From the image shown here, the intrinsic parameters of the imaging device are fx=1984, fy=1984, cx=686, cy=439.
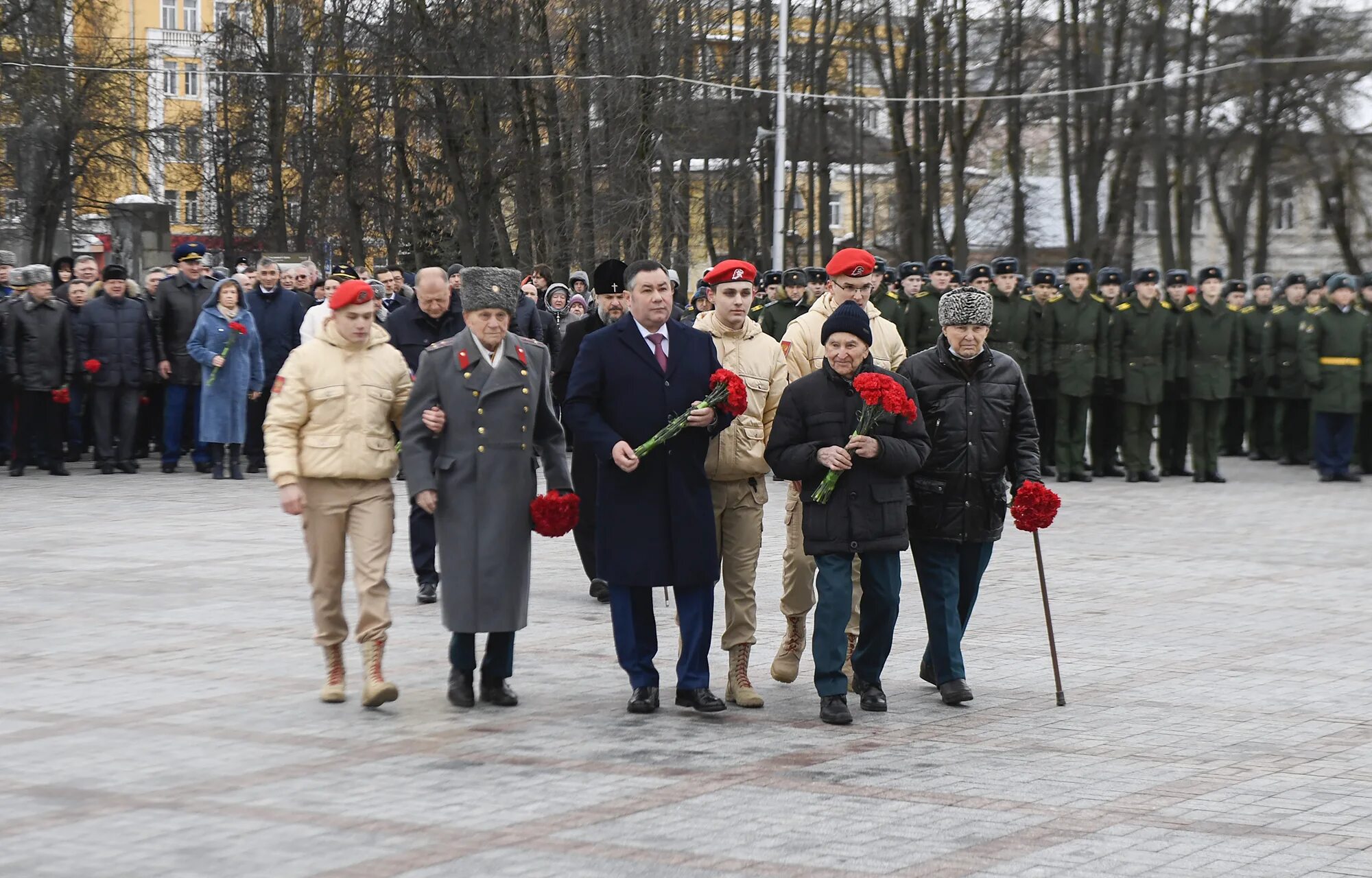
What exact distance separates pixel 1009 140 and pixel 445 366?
36.1 metres

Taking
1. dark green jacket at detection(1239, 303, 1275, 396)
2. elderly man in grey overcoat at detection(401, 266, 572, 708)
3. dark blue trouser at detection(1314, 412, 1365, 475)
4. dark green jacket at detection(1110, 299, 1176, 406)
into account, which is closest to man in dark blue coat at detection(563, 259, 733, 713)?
elderly man in grey overcoat at detection(401, 266, 572, 708)

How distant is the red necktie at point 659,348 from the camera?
28.7 feet

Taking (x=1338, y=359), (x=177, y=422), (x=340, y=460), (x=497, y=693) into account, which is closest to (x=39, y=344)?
(x=177, y=422)

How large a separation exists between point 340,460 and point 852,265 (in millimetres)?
2561

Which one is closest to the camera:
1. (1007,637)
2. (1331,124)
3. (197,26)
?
(1007,637)

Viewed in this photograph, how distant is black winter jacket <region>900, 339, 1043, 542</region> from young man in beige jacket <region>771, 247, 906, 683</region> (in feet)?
0.97

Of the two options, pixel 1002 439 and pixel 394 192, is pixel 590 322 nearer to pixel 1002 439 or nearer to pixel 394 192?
pixel 1002 439

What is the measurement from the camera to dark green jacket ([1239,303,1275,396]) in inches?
896

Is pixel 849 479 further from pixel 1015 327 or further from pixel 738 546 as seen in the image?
pixel 1015 327

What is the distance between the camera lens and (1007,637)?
10.6 m

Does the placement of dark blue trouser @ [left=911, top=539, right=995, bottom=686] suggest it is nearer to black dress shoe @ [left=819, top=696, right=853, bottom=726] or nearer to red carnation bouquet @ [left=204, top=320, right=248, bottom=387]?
black dress shoe @ [left=819, top=696, right=853, bottom=726]

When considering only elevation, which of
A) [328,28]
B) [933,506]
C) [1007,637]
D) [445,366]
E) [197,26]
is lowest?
[1007,637]

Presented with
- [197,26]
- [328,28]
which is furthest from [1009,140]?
[197,26]

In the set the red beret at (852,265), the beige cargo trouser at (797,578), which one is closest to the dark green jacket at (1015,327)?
the red beret at (852,265)
